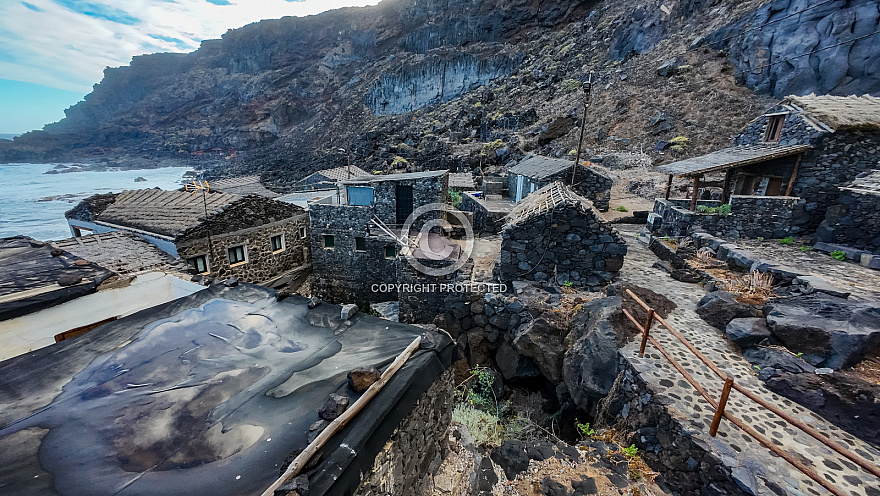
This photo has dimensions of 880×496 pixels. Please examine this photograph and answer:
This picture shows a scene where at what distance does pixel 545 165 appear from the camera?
18.1m

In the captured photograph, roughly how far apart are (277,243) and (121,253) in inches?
203

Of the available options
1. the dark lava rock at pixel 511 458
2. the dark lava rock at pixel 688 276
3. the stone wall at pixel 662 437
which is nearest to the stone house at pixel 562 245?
the dark lava rock at pixel 688 276

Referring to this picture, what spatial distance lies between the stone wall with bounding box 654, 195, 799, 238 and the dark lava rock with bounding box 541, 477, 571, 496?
36.1 ft

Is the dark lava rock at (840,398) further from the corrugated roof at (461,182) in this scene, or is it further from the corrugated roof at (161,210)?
the corrugated roof at (461,182)

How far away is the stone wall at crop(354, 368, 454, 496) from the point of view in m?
3.10

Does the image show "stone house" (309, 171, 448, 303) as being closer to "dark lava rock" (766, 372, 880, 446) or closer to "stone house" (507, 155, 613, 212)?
"stone house" (507, 155, 613, 212)

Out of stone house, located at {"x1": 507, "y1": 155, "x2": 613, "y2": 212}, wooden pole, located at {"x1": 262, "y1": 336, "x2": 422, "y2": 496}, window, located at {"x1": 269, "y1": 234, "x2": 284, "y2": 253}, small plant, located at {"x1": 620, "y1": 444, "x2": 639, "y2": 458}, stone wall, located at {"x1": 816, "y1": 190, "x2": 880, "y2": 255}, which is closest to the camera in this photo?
wooden pole, located at {"x1": 262, "y1": 336, "x2": 422, "y2": 496}

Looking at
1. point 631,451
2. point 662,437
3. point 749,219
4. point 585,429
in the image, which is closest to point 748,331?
point 662,437

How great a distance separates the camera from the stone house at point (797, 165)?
10.7 meters

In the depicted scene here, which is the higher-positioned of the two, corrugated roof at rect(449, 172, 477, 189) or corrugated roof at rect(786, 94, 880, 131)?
corrugated roof at rect(786, 94, 880, 131)

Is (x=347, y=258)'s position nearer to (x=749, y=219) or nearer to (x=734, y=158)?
(x=749, y=219)

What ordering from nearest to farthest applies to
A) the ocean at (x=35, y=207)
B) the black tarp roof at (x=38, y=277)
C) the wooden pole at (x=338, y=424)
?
1. the wooden pole at (x=338, y=424)
2. the black tarp roof at (x=38, y=277)
3. the ocean at (x=35, y=207)

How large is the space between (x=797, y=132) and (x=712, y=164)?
2.97 m

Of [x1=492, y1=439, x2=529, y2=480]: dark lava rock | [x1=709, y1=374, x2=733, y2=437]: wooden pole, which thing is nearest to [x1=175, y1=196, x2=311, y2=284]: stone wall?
[x1=492, y1=439, x2=529, y2=480]: dark lava rock
